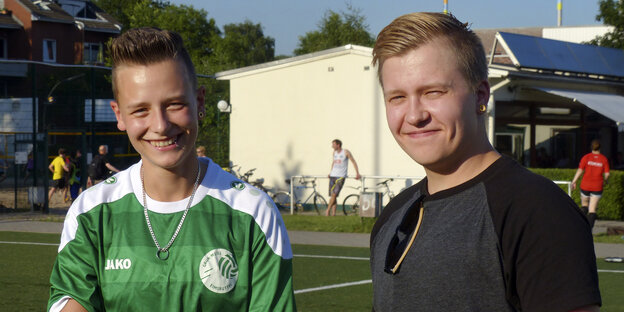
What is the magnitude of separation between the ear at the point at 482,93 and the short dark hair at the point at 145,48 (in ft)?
3.79

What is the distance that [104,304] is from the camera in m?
3.05

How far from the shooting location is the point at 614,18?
109 ft

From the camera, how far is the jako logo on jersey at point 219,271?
119 inches

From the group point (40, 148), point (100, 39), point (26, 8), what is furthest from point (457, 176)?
point (100, 39)

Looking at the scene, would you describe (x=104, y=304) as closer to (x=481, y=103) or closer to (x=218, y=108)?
(x=481, y=103)

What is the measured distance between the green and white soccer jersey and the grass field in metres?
6.15

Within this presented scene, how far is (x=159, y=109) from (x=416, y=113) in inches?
40.9

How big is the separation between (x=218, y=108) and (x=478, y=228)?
25385mm

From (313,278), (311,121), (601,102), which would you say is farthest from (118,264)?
(601,102)

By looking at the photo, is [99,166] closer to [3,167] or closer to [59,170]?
[59,170]

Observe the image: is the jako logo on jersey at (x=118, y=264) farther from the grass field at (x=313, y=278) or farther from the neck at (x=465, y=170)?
the grass field at (x=313, y=278)

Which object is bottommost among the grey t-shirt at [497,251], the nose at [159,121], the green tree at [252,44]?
the grey t-shirt at [497,251]

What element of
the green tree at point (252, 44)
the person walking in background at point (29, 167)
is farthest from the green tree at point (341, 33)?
the person walking in background at point (29, 167)

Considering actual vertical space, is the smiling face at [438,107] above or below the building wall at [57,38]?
below
